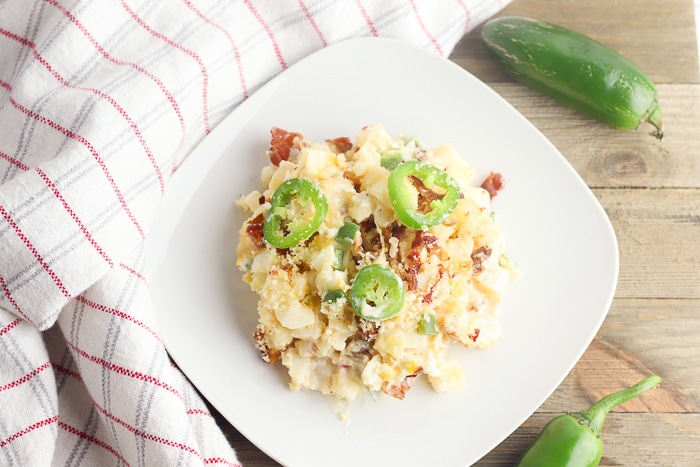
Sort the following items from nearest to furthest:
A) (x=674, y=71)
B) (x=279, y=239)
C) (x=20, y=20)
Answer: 1. (x=279, y=239)
2. (x=20, y=20)
3. (x=674, y=71)

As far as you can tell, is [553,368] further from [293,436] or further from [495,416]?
[293,436]

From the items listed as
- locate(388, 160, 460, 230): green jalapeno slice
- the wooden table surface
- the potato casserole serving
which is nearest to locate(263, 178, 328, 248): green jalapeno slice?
the potato casserole serving

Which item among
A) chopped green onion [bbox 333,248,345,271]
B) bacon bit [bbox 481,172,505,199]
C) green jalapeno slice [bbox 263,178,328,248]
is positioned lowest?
bacon bit [bbox 481,172,505,199]

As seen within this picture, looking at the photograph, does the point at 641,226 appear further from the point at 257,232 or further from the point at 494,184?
the point at 257,232

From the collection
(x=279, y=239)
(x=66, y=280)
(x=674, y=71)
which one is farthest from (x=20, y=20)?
(x=674, y=71)

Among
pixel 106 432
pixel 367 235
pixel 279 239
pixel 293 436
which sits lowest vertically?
pixel 293 436

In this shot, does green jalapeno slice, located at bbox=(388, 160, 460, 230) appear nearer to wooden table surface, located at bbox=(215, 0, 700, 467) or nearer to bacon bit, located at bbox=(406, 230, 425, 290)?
bacon bit, located at bbox=(406, 230, 425, 290)

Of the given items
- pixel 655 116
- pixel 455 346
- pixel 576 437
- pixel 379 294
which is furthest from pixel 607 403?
pixel 655 116
